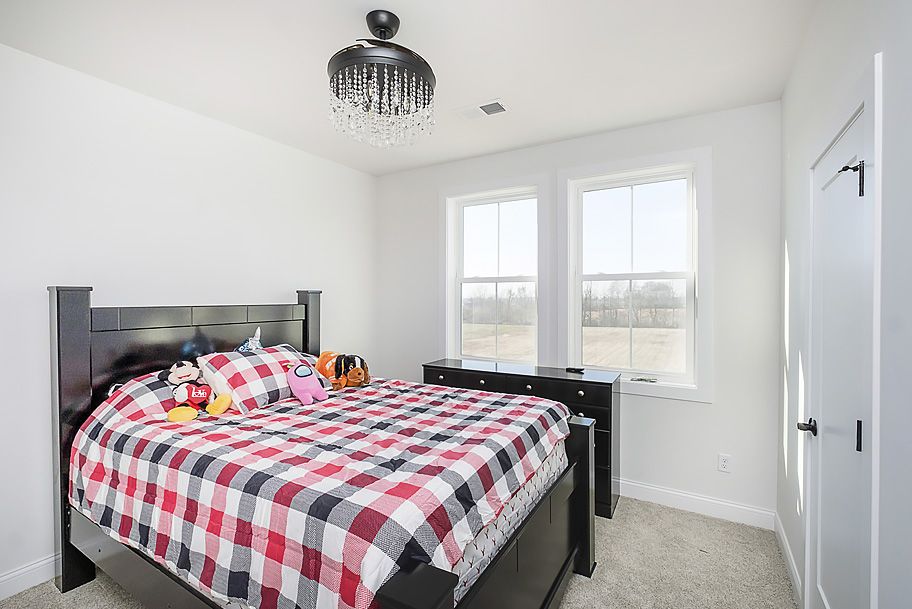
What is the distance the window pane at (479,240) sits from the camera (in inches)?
159

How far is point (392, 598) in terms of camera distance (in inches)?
42.6

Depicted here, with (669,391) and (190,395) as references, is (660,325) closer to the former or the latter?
(669,391)

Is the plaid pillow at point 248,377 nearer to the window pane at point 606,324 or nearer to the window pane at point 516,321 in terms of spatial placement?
the window pane at point 516,321

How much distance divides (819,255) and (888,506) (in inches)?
43.0

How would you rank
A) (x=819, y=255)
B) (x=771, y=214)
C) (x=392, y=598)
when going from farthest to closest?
(x=771, y=214) → (x=819, y=255) → (x=392, y=598)

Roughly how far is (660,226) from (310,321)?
105 inches

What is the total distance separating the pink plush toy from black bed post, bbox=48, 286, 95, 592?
3.23 ft

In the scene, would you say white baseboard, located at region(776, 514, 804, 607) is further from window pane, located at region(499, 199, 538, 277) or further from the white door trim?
window pane, located at region(499, 199, 538, 277)

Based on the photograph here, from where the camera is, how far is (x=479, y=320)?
4125mm

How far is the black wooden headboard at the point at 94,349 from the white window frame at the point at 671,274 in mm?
2456

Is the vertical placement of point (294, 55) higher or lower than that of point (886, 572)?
higher

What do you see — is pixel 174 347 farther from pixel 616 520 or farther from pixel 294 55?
pixel 616 520

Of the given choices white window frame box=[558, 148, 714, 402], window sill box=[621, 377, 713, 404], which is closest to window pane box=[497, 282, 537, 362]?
white window frame box=[558, 148, 714, 402]

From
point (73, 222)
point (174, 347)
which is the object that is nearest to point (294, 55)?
point (73, 222)
